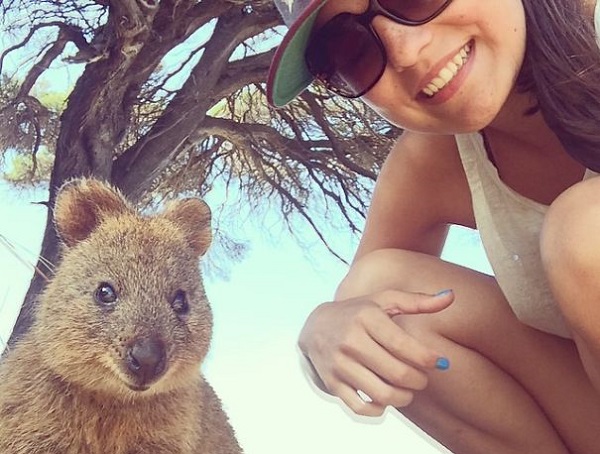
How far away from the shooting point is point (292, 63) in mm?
793

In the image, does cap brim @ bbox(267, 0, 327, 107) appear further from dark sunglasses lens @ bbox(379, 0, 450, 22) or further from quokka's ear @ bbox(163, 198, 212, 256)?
quokka's ear @ bbox(163, 198, 212, 256)

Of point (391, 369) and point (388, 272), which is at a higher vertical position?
point (388, 272)

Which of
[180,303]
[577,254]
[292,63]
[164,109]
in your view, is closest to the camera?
[577,254]

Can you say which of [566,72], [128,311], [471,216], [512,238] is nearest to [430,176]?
[471,216]

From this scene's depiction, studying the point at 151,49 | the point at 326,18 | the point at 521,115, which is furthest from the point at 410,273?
the point at 151,49

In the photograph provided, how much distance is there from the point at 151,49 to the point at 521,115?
1.76ft

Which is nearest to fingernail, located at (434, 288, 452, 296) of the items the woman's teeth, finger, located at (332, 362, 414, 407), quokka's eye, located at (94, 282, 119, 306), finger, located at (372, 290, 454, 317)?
finger, located at (372, 290, 454, 317)

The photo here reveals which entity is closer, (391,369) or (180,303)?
(391,369)

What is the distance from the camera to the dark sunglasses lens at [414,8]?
71cm

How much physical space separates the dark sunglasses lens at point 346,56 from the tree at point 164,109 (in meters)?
0.36

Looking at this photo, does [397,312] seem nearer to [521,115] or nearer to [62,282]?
[521,115]

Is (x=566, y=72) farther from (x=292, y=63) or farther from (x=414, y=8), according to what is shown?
(x=292, y=63)

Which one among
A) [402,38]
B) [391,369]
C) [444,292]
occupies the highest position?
[402,38]

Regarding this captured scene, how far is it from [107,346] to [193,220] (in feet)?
0.65
